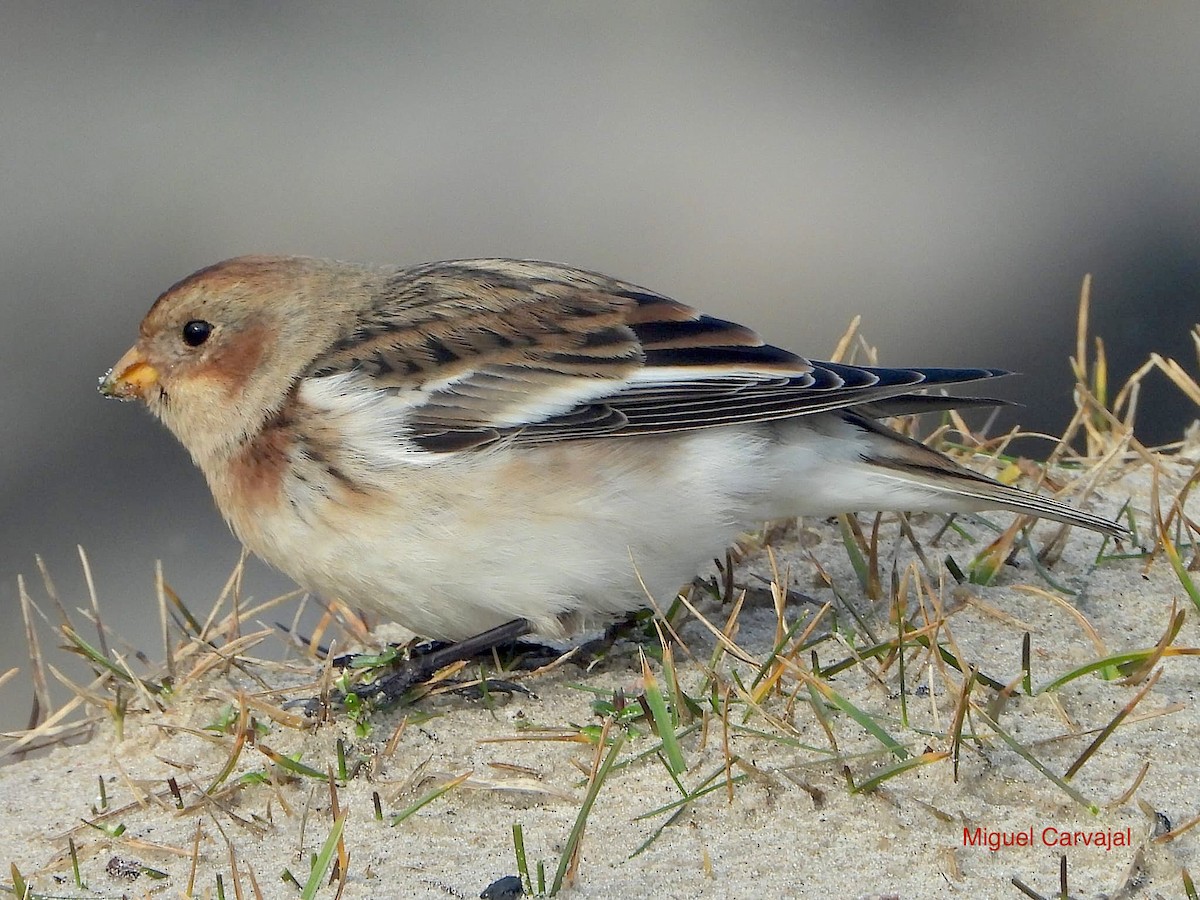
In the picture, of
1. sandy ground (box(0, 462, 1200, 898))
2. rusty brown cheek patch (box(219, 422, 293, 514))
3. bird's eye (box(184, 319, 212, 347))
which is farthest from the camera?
bird's eye (box(184, 319, 212, 347))

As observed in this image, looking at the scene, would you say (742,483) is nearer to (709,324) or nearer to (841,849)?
(709,324)

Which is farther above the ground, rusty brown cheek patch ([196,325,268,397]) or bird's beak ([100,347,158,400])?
rusty brown cheek patch ([196,325,268,397])

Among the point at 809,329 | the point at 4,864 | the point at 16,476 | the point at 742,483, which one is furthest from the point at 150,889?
the point at 809,329

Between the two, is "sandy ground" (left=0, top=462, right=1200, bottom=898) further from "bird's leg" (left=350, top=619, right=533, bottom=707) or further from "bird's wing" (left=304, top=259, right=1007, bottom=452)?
"bird's wing" (left=304, top=259, right=1007, bottom=452)

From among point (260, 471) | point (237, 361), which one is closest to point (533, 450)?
point (260, 471)

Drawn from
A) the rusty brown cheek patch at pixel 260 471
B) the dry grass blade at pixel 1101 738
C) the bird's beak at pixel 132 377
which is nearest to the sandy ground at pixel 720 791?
the dry grass blade at pixel 1101 738

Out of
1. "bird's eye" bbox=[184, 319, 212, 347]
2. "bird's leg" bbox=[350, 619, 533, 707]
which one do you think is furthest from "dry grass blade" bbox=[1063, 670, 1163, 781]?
"bird's eye" bbox=[184, 319, 212, 347]
